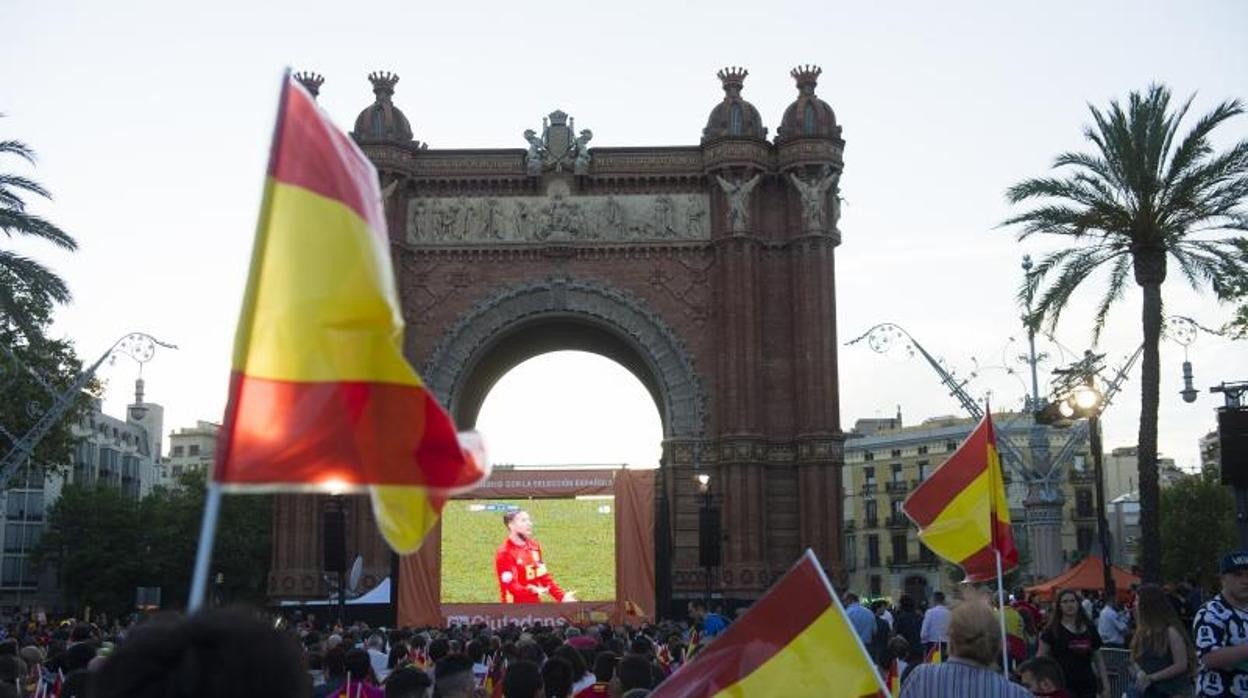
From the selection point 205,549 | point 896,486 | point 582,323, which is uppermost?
point 582,323

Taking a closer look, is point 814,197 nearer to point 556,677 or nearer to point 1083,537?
Answer: point 556,677

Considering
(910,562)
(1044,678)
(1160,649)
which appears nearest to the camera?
(1044,678)

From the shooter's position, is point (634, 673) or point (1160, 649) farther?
A: point (1160, 649)

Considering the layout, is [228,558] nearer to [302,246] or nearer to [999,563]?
[999,563]

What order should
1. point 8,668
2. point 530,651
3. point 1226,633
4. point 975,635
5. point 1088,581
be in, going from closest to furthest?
1. point 975,635
2. point 1226,633
3. point 8,668
4. point 530,651
5. point 1088,581

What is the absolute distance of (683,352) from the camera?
4047 centimetres

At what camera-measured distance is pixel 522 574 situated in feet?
129

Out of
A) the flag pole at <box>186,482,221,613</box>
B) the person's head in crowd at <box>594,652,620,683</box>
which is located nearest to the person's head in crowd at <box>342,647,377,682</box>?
the person's head in crowd at <box>594,652,620,683</box>

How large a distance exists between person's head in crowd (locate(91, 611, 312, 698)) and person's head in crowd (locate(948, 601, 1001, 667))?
397 centimetres

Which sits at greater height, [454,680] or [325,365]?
[325,365]

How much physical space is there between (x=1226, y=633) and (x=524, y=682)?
429 cm

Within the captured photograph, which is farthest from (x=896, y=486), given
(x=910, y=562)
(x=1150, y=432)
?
(x=1150, y=432)

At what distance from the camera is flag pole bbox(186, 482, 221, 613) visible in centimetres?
344

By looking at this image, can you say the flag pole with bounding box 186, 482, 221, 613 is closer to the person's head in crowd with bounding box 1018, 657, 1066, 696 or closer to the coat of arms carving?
the person's head in crowd with bounding box 1018, 657, 1066, 696
